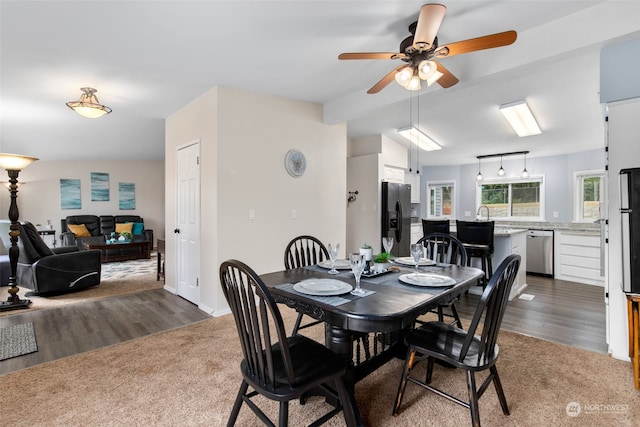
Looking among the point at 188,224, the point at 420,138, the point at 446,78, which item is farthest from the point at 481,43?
the point at 420,138

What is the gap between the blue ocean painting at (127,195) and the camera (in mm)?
8055

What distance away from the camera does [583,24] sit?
7.18 feet

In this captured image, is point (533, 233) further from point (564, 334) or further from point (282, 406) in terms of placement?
point (282, 406)

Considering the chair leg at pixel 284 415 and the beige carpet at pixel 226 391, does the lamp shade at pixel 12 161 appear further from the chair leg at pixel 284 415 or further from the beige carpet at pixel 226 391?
the chair leg at pixel 284 415

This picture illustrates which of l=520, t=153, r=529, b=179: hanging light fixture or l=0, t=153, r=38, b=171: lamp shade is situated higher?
l=520, t=153, r=529, b=179: hanging light fixture

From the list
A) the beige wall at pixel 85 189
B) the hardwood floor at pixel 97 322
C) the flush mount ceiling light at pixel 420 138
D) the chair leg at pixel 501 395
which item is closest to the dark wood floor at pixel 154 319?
the hardwood floor at pixel 97 322

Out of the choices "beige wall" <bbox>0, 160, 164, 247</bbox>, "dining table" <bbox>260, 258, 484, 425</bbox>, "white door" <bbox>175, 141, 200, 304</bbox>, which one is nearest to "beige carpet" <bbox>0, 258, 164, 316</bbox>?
"white door" <bbox>175, 141, 200, 304</bbox>

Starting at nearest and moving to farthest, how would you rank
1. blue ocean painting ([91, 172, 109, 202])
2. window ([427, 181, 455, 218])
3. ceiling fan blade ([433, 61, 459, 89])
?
ceiling fan blade ([433, 61, 459, 89]), window ([427, 181, 455, 218]), blue ocean painting ([91, 172, 109, 202])

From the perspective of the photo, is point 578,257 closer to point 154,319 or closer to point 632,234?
point 632,234

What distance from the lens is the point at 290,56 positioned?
280 centimetres

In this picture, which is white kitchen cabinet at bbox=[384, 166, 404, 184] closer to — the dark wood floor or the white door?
the dark wood floor

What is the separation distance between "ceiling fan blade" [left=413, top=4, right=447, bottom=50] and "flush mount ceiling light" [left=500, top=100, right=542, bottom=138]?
8.70ft

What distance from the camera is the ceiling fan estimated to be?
5.90 feet

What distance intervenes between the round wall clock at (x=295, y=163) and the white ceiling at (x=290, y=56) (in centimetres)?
66
